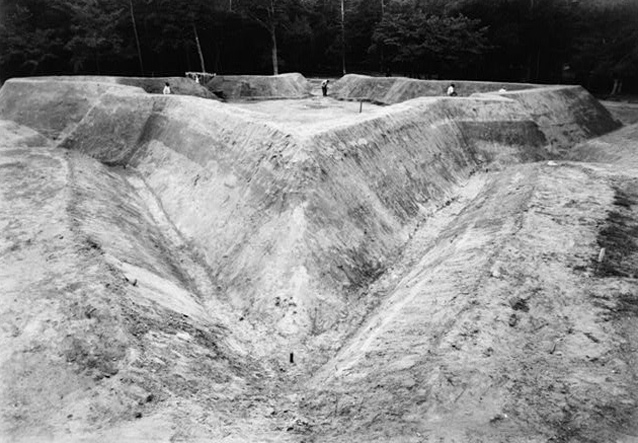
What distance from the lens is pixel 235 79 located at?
48.4 meters

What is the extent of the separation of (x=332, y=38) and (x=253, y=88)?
20.8 metres

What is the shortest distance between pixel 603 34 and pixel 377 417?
4229 centimetres

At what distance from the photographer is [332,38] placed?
207ft

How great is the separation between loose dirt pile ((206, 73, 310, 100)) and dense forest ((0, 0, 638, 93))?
23.7ft

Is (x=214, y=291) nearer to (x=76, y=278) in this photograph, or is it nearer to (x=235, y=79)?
(x=76, y=278)

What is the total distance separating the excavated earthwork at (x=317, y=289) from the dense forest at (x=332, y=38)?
748 inches

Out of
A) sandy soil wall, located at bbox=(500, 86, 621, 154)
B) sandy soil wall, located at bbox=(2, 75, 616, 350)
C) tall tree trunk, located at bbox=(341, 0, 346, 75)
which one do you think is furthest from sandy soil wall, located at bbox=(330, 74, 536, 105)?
tall tree trunk, located at bbox=(341, 0, 346, 75)

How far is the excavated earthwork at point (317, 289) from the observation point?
30.6 ft

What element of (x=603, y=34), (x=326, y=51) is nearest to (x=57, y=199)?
(x=603, y=34)

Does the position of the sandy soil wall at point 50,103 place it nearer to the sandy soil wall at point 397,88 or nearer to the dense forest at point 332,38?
the dense forest at point 332,38

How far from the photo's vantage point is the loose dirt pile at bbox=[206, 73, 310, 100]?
4750cm

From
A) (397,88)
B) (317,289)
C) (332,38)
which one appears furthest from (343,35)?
(317,289)

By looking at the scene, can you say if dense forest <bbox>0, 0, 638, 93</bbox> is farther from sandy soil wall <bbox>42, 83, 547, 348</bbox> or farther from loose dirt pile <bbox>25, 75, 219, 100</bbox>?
sandy soil wall <bbox>42, 83, 547, 348</bbox>

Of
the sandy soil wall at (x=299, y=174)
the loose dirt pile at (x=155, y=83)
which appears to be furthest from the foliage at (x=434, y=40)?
the loose dirt pile at (x=155, y=83)
